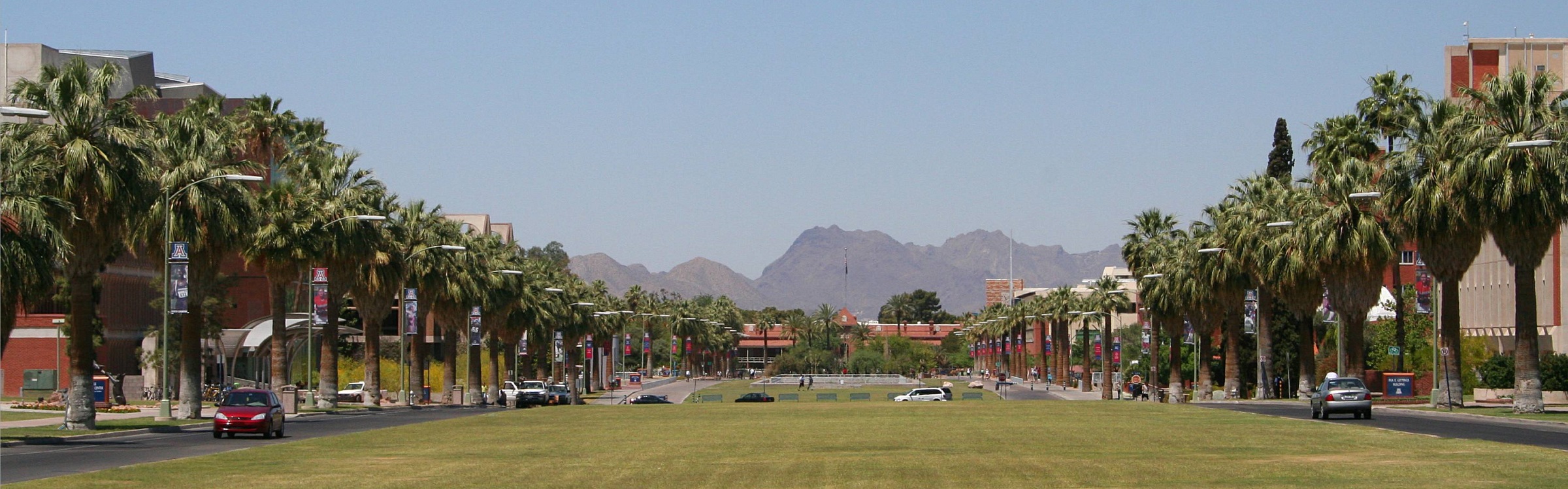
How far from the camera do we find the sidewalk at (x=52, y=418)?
159 feet

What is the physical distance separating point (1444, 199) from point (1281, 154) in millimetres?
55710

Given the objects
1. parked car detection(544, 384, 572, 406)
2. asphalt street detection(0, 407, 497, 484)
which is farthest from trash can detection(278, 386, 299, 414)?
parked car detection(544, 384, 572, 406)

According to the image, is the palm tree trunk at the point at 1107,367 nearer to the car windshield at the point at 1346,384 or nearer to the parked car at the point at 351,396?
the parked car at the point at 351,396

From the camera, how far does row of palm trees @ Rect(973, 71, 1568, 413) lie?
49500mm

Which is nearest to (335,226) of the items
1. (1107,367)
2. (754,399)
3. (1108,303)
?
(754,399)

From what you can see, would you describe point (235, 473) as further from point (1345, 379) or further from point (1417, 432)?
point (1345, 379)

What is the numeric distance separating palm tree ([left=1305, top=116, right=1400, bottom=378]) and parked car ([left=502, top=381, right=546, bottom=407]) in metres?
43.7

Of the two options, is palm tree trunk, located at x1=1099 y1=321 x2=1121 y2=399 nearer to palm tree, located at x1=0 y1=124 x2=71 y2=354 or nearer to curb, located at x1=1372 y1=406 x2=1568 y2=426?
curb, located at x1=1372 y1=406 x2=1568 y2=426

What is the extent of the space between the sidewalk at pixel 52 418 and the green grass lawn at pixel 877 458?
38.3ft

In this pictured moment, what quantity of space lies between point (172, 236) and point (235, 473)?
2677 centimetres

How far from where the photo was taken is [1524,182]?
48125mm

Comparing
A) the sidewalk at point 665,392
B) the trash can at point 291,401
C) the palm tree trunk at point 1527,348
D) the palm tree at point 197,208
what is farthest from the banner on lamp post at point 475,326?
the palm tree trunk at point 1527,348

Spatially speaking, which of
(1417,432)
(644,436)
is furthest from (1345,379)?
(644,436)

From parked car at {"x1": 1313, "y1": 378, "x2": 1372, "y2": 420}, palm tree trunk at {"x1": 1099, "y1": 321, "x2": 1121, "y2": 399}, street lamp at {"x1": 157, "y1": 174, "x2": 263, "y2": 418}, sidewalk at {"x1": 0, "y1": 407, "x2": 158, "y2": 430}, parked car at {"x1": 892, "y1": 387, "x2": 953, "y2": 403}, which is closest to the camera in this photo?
street lamp at {"x1": 157, "y1": 174, "x2": 263, "y2": 418}
